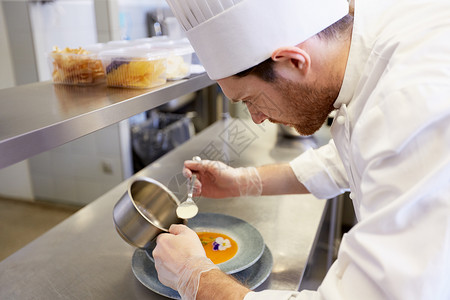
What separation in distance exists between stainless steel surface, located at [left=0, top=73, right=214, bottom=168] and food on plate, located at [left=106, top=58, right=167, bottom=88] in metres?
0.03

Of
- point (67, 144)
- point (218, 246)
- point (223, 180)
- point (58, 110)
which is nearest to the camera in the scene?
point (58, 110)

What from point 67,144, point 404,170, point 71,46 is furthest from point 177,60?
point 67,144

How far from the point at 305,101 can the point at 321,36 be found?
14cm

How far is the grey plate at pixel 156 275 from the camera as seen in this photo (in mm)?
925

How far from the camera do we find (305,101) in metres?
0.85

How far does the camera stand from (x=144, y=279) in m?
0.95

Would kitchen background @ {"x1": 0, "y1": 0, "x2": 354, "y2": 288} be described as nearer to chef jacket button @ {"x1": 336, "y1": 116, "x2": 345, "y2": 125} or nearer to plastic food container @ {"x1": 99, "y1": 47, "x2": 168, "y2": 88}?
Result: plastic food container @ {"x1": 99, "y1": 47, "x2": 168, "y2": 88}

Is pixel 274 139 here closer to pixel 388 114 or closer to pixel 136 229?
pixel 136 229

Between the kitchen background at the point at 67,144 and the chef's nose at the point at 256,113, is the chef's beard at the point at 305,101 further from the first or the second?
the kitchen background at the point at 67,144

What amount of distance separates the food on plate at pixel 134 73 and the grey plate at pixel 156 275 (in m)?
0.44

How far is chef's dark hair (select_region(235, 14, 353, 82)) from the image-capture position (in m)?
0.82

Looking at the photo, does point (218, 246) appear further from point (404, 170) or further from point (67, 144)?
point (67, 144)

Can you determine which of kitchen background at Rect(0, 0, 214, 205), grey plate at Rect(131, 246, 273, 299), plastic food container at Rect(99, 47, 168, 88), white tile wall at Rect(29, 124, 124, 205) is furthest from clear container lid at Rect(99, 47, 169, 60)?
white tile wall at Rect(29, 124, 124, 205)

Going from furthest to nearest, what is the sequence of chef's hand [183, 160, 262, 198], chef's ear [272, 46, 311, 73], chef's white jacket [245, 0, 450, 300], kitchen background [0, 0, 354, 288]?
kitchen background [0, 0, 354, 288], chef's hand [183, 160, 262, 198], chef's ear [272, 46, 311, 73], chef's white jacket [245, 0, 450, 300]
